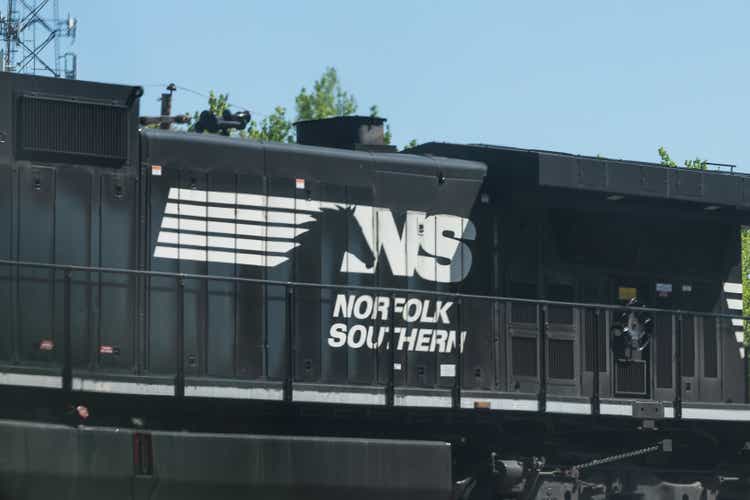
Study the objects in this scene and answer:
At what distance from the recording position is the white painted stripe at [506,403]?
13.4 metres

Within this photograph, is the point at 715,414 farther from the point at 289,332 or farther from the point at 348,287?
the point at 289,332

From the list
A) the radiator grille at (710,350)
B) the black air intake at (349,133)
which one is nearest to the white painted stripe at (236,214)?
the black air intake at (349,133)

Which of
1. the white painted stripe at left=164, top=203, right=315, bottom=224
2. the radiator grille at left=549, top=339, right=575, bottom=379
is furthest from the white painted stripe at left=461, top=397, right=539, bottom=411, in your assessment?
the white painted stripe at left=164, top=203, right=315, bottom=224

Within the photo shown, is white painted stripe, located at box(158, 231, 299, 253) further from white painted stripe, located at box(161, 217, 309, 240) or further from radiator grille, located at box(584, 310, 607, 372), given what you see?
radiator grille, located at box(584, 310, 607, 372)

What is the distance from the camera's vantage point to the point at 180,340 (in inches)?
483

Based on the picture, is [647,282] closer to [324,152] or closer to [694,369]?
[694,369]

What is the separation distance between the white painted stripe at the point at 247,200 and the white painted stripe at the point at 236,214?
6 centimetres

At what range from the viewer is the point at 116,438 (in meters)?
11.3

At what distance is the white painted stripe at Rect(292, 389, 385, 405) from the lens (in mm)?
12531

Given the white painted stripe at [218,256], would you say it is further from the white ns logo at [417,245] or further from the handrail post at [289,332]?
the white ns logo at [417,245]

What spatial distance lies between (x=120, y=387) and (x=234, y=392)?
3.42ft

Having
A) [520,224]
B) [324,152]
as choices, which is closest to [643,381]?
[520,224]

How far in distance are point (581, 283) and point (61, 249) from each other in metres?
5.87

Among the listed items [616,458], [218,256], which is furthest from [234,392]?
[616,458]
